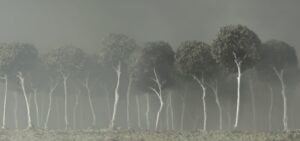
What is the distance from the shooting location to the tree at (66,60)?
351 ft

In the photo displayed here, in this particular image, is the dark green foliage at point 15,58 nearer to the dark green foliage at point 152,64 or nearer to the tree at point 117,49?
the tree at point 117,49

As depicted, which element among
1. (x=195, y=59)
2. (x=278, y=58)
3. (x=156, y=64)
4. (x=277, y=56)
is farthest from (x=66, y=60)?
(x=278, y=58)

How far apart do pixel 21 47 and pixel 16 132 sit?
830 inches

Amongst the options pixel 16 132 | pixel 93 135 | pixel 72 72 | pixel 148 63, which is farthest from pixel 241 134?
pixel 72 72

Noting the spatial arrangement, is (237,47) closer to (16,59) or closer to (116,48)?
(116,48)

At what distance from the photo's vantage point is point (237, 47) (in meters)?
84.4

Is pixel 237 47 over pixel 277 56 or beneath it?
over

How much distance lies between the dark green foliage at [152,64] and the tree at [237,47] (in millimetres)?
15096

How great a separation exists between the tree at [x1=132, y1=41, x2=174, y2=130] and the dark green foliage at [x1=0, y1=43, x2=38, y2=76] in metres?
20.7

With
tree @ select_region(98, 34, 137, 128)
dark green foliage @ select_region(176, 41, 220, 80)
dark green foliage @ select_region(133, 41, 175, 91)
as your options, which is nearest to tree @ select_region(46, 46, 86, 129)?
tree @ select_region(98, 34, 137, 128)

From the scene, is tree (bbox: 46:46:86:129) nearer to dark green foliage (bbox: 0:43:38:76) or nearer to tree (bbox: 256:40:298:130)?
dark green foliage (bbox: 0:43:38:76)

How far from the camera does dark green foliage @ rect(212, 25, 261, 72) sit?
8431 centimetres

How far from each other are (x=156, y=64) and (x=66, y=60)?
19131 millimetres

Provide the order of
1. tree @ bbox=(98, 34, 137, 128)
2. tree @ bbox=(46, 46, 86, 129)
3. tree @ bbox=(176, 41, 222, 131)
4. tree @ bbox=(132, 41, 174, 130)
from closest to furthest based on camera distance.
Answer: tree @ bbox=(176, 41, 222, 131), tree @ bbox=(132, 41, 174, 130), tree @ bbox=(98, 34, 137, 128), tree @ bbox=(46, 46, 86, 129)
